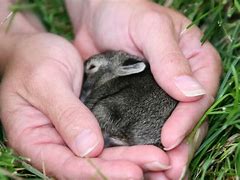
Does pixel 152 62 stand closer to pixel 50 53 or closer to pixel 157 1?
pixel 50 53

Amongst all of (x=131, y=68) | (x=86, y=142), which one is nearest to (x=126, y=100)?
(x=131, y=68)

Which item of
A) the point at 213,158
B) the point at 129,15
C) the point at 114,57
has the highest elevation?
the point at 129,15

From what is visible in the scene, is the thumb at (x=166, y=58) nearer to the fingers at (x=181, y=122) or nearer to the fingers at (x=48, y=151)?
the fingers at (x=181, y=122)

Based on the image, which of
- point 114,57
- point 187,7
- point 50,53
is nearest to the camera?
point 50,53

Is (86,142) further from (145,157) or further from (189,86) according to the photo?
(189,86)

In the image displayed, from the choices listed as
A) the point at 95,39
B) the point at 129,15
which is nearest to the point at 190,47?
the point at 129,15

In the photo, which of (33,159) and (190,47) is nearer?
(33,159)

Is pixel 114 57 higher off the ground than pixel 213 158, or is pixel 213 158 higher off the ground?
pixel 114 57
